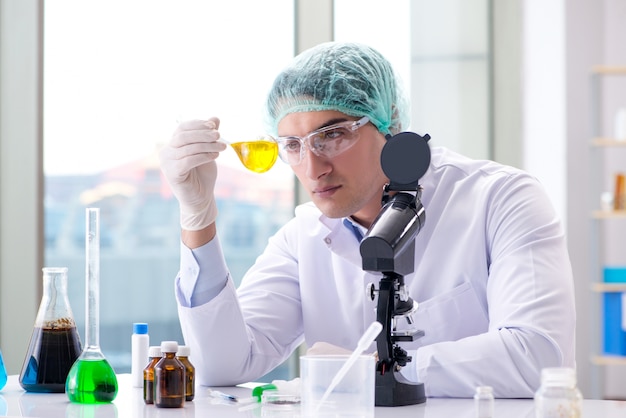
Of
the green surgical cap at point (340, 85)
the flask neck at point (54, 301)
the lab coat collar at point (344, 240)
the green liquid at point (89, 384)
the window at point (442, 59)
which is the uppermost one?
the window at point (442, 59)

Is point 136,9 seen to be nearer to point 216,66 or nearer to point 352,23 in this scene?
point 216,66

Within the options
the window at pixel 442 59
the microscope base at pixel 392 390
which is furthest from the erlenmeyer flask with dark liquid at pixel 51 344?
the window at pixel 442 59

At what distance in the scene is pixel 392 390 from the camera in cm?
141

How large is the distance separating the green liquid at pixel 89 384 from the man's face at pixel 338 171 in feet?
2.20

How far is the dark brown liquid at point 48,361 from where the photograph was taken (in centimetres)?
160

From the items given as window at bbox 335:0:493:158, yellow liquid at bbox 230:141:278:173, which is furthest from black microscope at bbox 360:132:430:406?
window at bbox 335:0:493:158

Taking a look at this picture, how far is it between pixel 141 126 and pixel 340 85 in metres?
1.27

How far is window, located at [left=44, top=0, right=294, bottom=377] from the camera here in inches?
111

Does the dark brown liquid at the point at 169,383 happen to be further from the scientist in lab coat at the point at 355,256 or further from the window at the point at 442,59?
the window at the point at 442,59

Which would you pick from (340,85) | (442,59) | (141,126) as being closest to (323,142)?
(340,85)

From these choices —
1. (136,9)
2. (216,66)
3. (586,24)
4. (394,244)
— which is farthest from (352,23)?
(394,244)

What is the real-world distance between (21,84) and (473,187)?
4.88 ft

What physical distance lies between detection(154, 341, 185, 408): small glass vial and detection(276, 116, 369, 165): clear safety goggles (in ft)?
2.13

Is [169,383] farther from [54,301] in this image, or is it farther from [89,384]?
[54,301]
